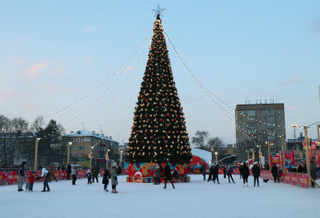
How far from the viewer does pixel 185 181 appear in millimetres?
28562

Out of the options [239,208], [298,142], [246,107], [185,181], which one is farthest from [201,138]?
[239,208]

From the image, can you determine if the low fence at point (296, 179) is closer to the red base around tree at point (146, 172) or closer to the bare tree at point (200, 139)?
the red base around tree at point (146, 172)

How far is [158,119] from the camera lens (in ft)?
88.2

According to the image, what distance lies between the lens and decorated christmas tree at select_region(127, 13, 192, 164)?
26719mm

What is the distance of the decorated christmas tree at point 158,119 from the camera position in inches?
1052

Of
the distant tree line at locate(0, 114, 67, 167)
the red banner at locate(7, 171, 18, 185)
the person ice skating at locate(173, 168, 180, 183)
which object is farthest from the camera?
the distant tree line at locate(0, 114, 67, 167)

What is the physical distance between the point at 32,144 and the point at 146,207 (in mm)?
63280

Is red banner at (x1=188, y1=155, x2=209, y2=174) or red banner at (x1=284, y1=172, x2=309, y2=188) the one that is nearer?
red banner at (x1=284, y1=172, x2=309, y2=188)

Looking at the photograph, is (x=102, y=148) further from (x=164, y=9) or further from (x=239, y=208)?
(x=239, y=208)

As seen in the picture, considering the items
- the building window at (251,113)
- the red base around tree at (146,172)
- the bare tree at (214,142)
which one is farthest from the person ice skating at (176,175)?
the bare tree at (214,142)

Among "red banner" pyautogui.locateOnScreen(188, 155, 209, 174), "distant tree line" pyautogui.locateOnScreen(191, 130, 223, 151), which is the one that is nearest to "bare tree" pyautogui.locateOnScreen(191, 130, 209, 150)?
"distant tree line" pyautogui.locateOnScreen(191, 130, 223, 151)

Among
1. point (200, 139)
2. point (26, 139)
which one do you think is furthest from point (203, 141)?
point (26, 139)

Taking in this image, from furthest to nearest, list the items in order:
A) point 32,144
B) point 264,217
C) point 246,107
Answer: point 246,107
point 32,144
point 264,217

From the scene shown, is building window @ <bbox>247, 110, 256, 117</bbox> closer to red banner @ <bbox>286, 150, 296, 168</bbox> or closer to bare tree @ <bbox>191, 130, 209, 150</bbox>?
bare tree @ <bbox>191, 130, 209, 150</bbox>
